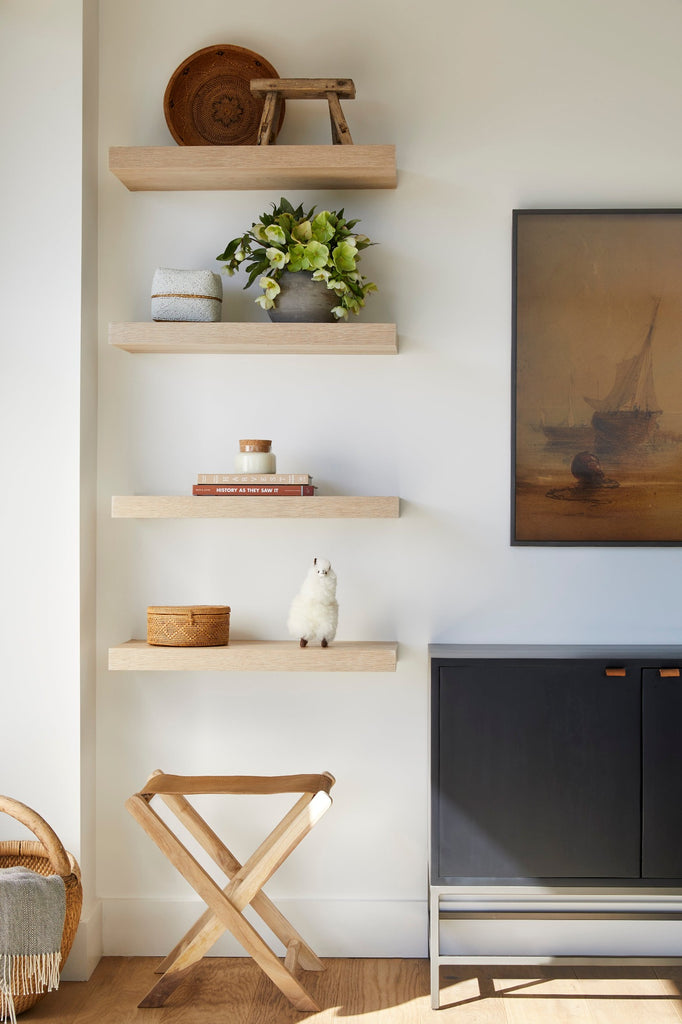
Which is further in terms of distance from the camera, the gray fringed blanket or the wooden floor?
the wooden floor

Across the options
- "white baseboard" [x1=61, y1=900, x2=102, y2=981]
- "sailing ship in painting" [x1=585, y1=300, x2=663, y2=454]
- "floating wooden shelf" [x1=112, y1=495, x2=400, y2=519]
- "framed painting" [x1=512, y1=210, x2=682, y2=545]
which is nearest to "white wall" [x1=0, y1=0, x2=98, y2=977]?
"white baseboard" [x1=61, y1=900, x2=102, y2=981]

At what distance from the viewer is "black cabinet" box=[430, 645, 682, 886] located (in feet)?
7.67

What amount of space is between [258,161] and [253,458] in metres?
0.79

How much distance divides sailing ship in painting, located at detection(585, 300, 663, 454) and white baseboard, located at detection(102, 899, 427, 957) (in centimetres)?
141

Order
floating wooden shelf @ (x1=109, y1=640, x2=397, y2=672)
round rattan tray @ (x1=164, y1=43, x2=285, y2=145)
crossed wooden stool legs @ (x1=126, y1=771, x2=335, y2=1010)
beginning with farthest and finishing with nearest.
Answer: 1. round rattan tray @ (x1=164, y1=43, x2=285, y2=145)
2. floating wooden shelf @ (x1=109, y1=640, x2=397, y2=672)
3. crossed wooden stool legs @ (x1=126, y1=771, x2=335, y2=1010)

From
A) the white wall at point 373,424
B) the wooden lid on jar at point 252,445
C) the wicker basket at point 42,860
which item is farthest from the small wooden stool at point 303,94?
the wicker basket at point 42,860

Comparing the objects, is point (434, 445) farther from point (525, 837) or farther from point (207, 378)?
point (525, 837)

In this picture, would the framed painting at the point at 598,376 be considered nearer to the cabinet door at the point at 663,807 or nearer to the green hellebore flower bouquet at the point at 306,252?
the green hellebore flower bouquet at the point at 306,252

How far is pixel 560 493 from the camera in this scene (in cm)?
266

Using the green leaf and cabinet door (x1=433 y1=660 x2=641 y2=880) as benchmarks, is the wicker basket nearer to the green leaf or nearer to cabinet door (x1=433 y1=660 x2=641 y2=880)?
cabinet door (x1=433 y1=660 x2=641 y2=880)

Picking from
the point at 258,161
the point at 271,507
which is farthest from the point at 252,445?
the point at 258,161

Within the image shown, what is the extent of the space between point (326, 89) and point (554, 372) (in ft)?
3.20

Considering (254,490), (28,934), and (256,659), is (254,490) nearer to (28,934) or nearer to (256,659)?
(256,659)

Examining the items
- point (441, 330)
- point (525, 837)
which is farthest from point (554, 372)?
point (525, 837)
